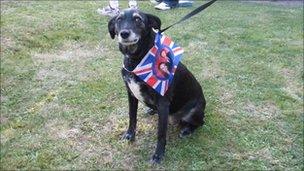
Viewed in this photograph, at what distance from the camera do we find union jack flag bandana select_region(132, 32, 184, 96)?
185 inches

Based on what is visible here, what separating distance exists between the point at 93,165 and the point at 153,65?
127 cm

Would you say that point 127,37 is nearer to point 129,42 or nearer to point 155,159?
point 129,42

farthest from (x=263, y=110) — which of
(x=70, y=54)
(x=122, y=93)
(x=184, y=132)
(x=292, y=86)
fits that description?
(x=70, y=54)

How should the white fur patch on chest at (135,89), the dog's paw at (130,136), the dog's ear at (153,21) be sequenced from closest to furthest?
1. the dog's ear at (153,21)
2. the white fur patch on chest at (135,89)
3. the dog's paw at (130,136)

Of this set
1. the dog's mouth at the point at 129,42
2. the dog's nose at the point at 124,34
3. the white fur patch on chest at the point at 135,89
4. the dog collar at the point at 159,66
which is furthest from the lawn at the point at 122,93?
the dog's nose at the point at 124,34

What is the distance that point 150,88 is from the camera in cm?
480

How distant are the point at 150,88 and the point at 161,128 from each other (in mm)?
475

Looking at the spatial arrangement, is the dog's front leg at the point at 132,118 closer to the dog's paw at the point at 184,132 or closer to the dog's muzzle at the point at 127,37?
the dog's paw at the point at 184,132

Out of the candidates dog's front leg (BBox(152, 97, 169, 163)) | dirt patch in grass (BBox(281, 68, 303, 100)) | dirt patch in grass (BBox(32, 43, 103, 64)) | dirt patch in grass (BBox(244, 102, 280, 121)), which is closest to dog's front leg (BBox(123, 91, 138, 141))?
dog's front leg (BBox(152, 97, 169, 163))

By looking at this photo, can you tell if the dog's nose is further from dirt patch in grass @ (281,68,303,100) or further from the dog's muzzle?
dirt patch in grass @ (281,68,303,100)

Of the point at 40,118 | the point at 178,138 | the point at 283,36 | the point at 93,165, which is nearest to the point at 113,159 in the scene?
the point at 93,165

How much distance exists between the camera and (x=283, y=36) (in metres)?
9.72

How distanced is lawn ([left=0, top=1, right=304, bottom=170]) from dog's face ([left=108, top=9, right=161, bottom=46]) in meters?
1.44

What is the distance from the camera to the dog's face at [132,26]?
4.40 meters
